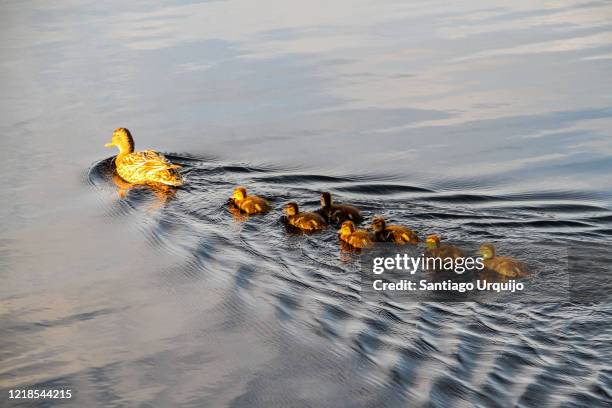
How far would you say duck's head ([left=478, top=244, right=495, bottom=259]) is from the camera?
802 cm

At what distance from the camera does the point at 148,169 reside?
34.1 ft

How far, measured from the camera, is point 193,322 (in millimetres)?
A: 7324

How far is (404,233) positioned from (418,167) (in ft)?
6.37

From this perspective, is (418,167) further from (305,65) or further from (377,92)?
(305,65)

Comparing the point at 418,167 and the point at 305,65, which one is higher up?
the point at 305,65

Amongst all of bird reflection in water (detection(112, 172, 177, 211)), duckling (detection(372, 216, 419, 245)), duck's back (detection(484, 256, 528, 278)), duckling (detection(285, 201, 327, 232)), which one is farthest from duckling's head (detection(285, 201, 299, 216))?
duck's back (detection(484, 256, 528, 278))

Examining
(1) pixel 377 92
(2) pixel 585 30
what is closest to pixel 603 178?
(1) pixel 377 92

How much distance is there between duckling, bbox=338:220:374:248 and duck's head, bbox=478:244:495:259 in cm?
89

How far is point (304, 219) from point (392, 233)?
81cm

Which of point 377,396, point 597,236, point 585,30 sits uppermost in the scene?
point 585,30

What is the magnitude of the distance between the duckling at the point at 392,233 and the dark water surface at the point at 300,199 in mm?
343

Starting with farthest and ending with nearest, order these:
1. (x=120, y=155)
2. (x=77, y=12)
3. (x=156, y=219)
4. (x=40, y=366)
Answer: (x=77, y=12), (x=120, y=155), (x=156, y=219), (x=40, y=366)

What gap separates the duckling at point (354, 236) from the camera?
840 cm

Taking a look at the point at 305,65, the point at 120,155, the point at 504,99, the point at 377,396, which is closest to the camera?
the point at 377,396
